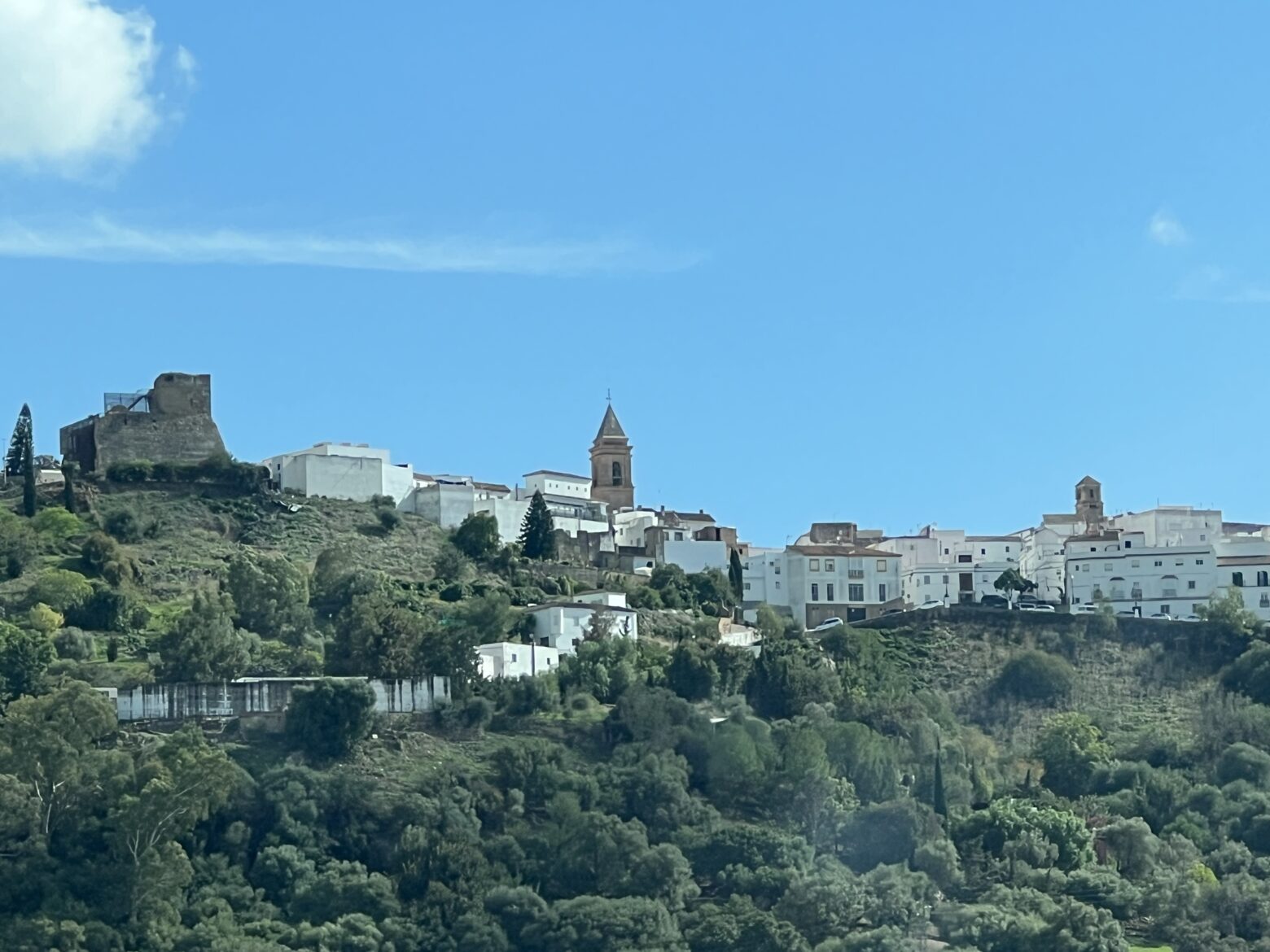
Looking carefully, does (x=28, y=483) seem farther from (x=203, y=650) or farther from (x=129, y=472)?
(x=203, y=650)

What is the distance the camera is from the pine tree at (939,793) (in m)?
66.1

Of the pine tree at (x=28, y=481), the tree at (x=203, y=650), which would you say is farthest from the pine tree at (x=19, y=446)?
the tree at (x=203, y=650)

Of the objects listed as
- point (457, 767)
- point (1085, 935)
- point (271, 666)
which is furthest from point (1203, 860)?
point (271, 666)

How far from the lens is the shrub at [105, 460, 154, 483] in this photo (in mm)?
82062

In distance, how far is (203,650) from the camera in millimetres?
66688

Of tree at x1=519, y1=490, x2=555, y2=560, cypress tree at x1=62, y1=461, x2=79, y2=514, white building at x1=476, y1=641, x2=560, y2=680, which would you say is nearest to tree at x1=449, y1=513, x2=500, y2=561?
tree at x1=519, y1=490, x2=555, y2=560

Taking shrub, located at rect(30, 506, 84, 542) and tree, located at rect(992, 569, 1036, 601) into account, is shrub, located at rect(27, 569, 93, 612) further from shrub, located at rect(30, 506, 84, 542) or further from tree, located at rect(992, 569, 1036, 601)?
tree, located at rect(992, 569, 1036, 601)

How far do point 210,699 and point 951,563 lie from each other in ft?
97.3

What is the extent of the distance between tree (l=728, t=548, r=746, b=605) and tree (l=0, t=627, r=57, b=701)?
22584mm

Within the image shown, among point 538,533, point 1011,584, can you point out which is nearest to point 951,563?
point 1011,584

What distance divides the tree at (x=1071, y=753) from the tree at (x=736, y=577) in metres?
A: 11.8

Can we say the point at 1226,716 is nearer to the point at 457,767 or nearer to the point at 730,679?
the point at 730,679

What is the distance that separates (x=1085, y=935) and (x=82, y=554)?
93.8 ft

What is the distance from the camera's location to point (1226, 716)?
7425 cm
